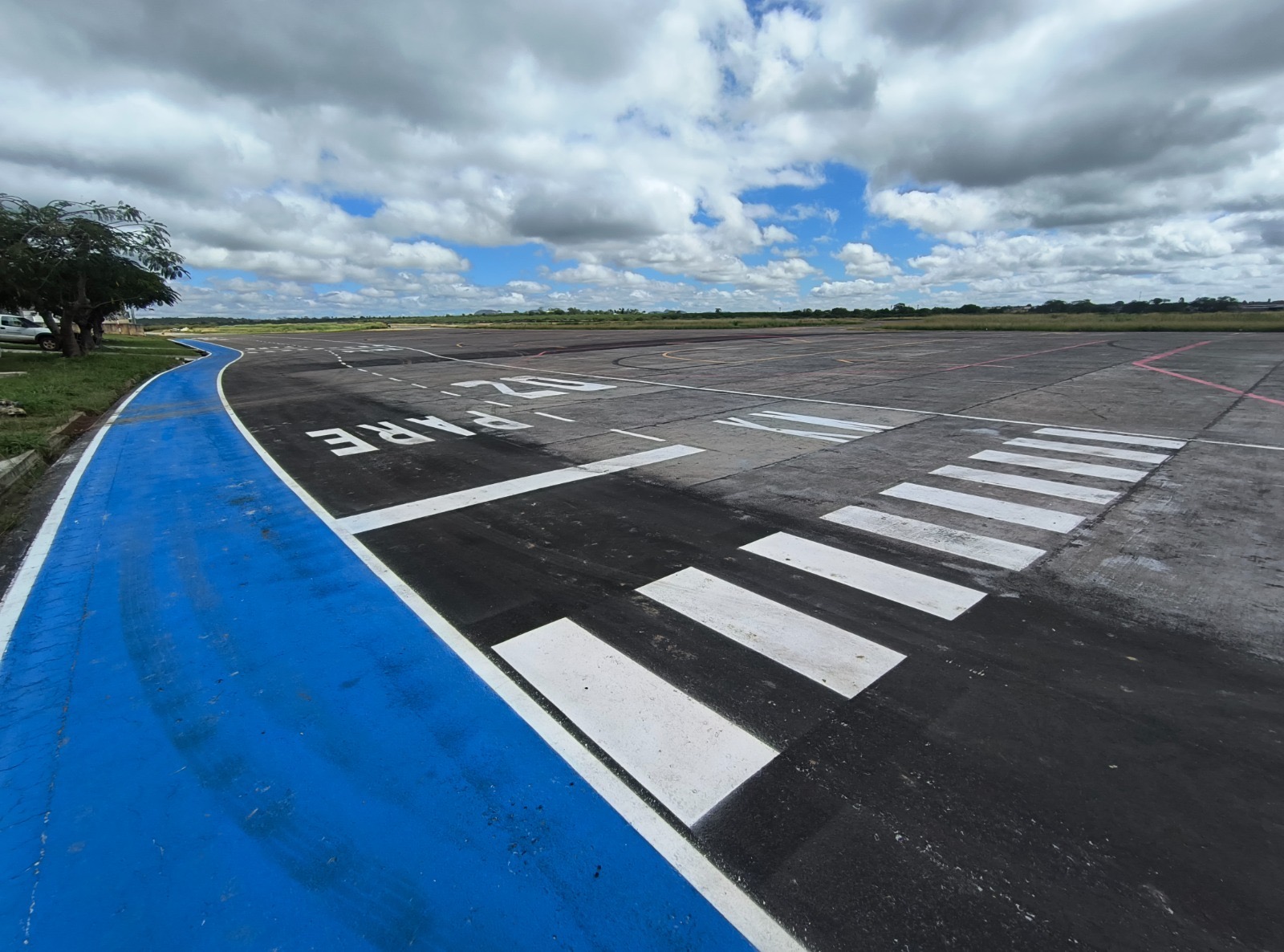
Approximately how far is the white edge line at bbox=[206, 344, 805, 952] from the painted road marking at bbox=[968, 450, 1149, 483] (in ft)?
24.9

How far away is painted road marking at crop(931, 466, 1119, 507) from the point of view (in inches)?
269

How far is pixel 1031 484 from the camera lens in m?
7.30

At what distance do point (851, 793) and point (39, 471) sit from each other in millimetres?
12064

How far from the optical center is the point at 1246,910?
221 cm

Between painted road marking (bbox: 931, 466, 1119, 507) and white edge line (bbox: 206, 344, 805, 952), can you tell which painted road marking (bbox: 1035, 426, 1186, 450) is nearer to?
painted road marking (bbox: 931, 466, 1119, 507)

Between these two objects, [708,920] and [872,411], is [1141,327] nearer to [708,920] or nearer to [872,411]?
[872,411]

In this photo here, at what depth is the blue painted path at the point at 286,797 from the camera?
2.26m

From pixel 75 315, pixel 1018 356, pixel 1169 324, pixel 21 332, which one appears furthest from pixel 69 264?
pixel 1169 324

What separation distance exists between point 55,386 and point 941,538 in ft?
77.2

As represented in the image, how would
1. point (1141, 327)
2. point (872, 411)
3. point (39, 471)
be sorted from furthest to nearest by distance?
1. point (1141, 327)
2. point (872, 411)
3. point (39, 471)

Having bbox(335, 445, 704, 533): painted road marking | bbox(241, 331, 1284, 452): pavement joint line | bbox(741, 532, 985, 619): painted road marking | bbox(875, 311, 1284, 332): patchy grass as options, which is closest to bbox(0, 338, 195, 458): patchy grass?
bbox(335, 445, 704, 533): painted road marking

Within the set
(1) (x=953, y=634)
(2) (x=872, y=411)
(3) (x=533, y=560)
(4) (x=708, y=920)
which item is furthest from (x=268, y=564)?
(2) (x=872, y=411)

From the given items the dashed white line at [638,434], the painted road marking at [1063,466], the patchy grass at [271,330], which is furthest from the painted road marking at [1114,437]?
the patchy grass at [271,330]

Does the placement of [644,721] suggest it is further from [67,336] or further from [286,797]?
[67,336]
